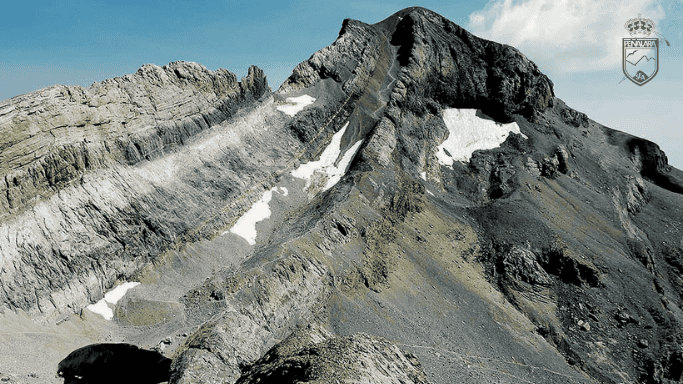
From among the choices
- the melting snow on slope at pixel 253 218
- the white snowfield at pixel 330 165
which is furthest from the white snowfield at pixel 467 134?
the melting snow on slope at pixel 253 218

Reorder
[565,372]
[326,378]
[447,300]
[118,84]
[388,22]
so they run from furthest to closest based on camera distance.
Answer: [388,22] < [118,84] < [447,300] < [565,372] < [326,378]

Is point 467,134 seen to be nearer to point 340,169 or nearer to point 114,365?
point 340,169

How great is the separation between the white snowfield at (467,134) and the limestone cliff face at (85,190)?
1272 inches

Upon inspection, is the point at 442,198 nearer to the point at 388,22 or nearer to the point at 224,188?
the point at 224,188

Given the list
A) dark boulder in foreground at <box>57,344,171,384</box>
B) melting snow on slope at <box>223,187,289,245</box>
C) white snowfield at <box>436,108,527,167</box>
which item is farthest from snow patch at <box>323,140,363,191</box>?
dark boulder in foreground at <box>57,344,171,384</box>

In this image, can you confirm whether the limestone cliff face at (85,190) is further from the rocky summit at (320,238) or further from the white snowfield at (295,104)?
the white snowfield at (295,104)

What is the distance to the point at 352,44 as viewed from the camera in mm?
76938

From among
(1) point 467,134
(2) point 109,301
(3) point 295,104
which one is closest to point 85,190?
(2) point 109,301

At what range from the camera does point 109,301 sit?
42.0 m

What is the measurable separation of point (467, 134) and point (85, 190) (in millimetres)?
51965

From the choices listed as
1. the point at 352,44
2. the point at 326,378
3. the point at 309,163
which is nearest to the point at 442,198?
the point at 309,163

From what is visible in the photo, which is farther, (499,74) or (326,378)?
(499,74)

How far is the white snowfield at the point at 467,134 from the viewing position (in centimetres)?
7112

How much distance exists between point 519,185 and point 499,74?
23.4m
